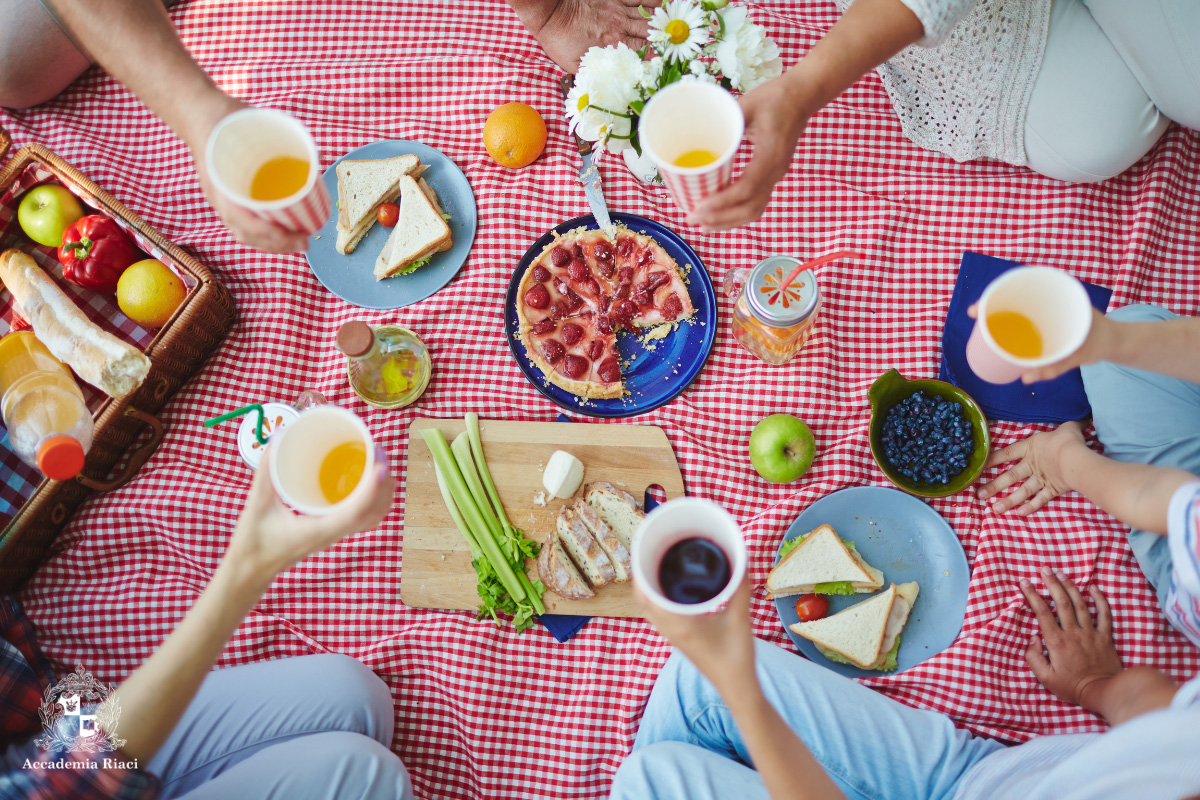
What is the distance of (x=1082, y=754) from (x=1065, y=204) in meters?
1.67

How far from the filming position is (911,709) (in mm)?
1843

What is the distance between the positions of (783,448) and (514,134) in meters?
1.26

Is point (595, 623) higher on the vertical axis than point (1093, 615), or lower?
higher

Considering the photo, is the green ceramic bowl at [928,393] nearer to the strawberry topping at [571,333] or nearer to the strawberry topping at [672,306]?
the strawberry topping at [672,306]

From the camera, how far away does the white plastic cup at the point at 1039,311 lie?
1.46 meters

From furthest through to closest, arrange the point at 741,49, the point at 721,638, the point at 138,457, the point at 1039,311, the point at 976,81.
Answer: the point at 138,457 < the point at 976,81 < the point at 741,49 < the point at 1039,311 < the point at 721,638

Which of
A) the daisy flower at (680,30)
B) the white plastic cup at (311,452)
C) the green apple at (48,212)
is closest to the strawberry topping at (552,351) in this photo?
the white plastic cup at (311,452)

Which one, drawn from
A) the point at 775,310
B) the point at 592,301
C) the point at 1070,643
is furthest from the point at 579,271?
the point at 1070,643

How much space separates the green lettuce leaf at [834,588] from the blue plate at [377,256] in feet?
4.72

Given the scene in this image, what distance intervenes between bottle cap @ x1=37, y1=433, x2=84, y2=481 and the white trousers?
272 centimetres

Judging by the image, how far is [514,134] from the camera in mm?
2174

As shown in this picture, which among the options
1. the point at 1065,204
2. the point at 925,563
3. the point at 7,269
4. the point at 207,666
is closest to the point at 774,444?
the point at 925,563

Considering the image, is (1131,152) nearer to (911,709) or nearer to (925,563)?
(925,563)

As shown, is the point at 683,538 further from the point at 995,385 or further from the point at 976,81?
the point at 976,81
